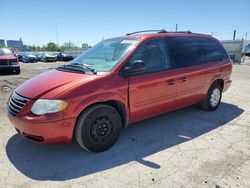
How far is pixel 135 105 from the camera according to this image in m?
3.89

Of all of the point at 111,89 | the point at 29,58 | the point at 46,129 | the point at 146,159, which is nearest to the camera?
the point at 46,129

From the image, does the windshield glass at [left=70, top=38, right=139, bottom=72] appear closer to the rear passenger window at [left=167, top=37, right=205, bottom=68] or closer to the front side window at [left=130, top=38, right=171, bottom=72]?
the front side window at [left=130, top=38, right=171, bottom=72]

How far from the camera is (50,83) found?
3490mm

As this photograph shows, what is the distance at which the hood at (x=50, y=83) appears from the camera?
10.9 feet

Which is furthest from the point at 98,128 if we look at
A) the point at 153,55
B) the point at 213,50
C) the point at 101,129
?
the point at 213,50

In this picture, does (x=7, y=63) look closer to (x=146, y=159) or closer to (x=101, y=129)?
(x=101, y=129)

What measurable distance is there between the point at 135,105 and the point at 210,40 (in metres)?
2.92

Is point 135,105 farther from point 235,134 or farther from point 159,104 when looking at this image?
Result: point 235,134

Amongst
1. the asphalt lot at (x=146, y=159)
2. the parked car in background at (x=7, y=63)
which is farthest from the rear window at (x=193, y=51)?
the parked car in background at (x=7, y=63)

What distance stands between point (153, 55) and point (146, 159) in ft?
6.10

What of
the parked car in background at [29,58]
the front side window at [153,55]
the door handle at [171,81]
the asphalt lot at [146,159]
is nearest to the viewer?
the asphalt lot at [146,159]

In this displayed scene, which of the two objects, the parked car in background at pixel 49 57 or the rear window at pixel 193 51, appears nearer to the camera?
the rear window at pixel 193 51

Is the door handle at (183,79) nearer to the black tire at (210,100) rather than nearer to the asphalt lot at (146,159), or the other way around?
the asphalt lot at (146,159)

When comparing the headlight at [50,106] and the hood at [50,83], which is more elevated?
the hood at [50,83]
